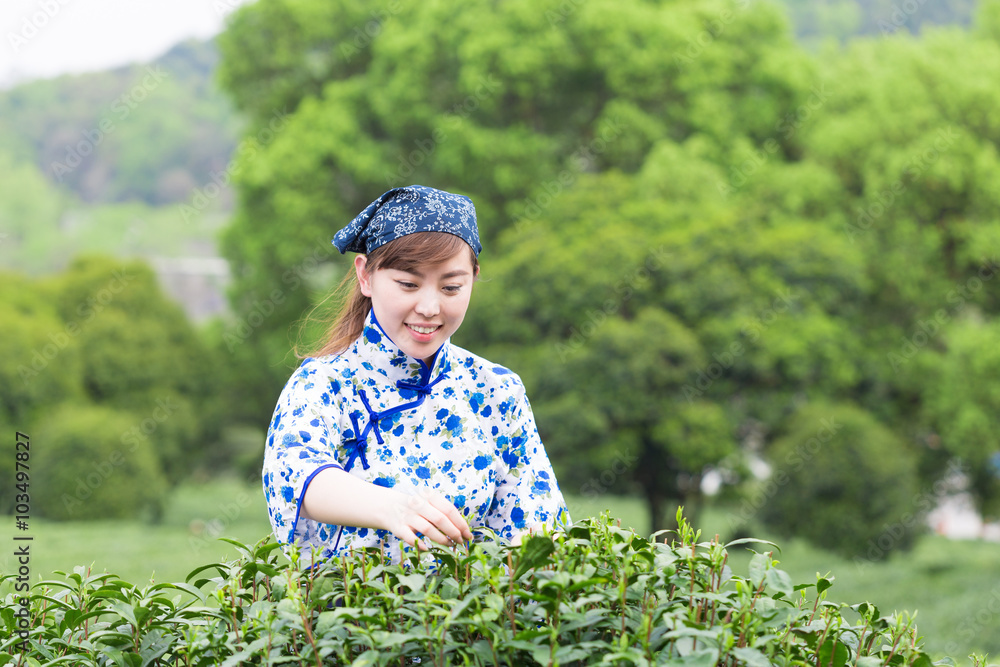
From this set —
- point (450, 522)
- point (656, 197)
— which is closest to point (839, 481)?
point (656, 197)

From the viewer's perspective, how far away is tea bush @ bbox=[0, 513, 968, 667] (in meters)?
1.36

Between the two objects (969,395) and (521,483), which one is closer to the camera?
(521,483)

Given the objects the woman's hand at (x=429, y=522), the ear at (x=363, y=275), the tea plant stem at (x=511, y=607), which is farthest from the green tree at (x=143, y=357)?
the tea plant stem at (x=511, y=607)

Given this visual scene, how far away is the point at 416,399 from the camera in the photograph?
2018 mm

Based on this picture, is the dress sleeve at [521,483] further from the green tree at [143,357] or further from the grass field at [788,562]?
the green tree at [143,357]

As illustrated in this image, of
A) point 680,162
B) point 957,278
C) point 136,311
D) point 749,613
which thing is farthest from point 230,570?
point 136,311

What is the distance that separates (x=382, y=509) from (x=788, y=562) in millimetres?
13400

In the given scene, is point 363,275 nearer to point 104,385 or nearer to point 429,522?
point 429,522

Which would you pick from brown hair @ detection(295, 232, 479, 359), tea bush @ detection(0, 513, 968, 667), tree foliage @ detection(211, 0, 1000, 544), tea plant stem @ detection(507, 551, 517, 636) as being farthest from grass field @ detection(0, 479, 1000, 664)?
tea plant stem @ detection(507, 551, 517, 636)

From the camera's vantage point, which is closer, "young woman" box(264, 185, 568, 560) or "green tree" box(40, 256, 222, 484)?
"young woman" box(264, 185, 568, 560)

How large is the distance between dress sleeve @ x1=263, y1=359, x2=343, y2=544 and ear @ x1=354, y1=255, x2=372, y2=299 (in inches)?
8.8

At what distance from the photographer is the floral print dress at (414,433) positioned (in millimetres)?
1879

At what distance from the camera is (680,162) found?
12.8 meters

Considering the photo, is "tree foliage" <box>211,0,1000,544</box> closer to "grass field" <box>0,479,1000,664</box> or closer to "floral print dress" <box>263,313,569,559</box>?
"grass field" <box>0,479,1000,664</box>
